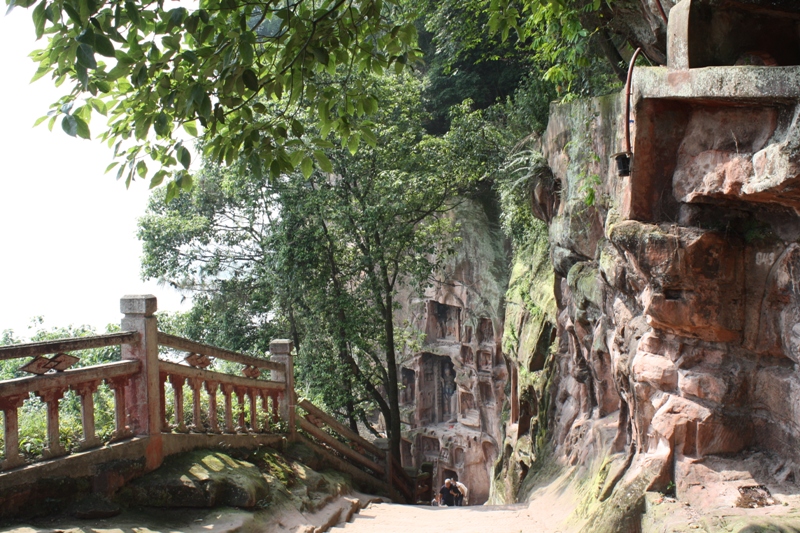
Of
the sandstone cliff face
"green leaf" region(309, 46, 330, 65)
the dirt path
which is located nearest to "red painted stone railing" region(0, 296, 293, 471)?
the dirt path

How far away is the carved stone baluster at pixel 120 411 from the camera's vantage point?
584 cm

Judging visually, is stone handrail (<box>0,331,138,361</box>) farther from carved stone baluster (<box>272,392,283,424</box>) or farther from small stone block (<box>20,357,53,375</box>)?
carved stone baluster (<box>272,392,283,424</box>)

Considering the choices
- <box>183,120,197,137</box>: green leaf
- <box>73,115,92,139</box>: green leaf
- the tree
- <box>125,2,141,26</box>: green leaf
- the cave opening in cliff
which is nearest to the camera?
<box>125,2,141,26</box>: green leaf

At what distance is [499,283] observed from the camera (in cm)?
2102

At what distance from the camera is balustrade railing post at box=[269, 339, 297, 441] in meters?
8.85

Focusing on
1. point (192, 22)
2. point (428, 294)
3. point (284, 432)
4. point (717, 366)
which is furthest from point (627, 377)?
point (428, 294)

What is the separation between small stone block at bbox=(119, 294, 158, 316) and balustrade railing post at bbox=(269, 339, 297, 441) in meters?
2.98

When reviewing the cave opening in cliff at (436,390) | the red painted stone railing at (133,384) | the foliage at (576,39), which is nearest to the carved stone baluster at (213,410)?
the red painted stone railing at (133,384)

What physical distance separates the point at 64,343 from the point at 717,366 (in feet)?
19.2

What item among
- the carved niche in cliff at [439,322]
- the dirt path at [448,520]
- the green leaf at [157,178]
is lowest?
the dirt path at [448,520]

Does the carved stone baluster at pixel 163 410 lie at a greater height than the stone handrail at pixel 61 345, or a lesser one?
lesser

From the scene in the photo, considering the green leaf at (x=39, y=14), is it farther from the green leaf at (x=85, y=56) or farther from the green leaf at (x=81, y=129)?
the green leaf at (x=81, y=129)

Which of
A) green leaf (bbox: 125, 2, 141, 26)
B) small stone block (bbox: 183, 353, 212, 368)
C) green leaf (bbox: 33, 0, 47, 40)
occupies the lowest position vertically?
small stone block (bbox: 183, 353, 212, 368)

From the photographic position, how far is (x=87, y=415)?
18.0 feet
